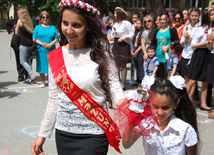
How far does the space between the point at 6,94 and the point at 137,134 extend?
525 cm

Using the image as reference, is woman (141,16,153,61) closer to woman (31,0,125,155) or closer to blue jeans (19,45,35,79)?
blue jeans (19,45,35,79)

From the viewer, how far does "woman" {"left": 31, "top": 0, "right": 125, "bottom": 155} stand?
6.13ft

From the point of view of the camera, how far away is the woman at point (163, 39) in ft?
19.5

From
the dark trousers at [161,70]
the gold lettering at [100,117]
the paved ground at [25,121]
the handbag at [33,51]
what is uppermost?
the handbag at [33,51]

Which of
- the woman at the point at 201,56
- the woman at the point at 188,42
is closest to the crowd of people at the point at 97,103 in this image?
the woman at the point at 201,56

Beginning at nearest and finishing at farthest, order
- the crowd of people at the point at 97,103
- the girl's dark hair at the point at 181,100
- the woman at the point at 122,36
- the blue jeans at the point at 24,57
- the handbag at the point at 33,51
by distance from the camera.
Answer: the crowd of people at the point at 97,103, the girl's dark hair at the point at 181,100, the woman at the point at 122,36, the handbag at the point at 33,51, the blue jeans at the point at 24,57

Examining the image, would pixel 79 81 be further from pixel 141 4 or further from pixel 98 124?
pixel 141 4

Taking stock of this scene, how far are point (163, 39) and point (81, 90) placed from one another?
14.6 feet

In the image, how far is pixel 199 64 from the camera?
16.1 feet

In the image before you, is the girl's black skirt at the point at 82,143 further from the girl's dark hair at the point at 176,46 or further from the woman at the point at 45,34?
the woman at the point at 45,34

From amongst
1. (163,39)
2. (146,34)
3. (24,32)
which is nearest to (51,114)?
(163,39)

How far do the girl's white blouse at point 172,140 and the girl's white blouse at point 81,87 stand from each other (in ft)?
1.47

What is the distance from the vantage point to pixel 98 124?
188 centimetres

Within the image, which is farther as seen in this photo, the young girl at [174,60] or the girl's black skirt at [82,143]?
the young girl at [174,60]
